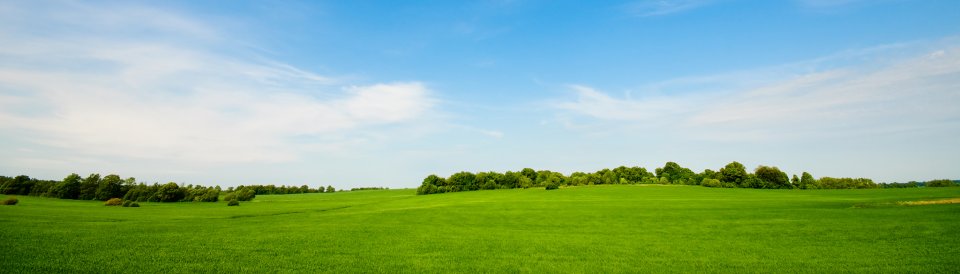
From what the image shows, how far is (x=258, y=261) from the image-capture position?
1994 centimetres

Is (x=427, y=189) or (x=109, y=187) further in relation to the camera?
(x=427, y=189)

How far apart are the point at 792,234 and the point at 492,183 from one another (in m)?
95.7

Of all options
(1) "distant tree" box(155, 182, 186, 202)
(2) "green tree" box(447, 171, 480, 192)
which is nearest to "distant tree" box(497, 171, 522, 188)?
(2) "green tree" box(447, 171, 480, 192)

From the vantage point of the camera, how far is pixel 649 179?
13338cm

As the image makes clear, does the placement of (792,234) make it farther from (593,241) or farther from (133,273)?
(133,273)

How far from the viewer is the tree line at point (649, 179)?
104750mm

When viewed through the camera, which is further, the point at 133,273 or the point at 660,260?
the point at 660,260

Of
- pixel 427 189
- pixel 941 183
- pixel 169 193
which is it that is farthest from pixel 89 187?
pixel 941 183

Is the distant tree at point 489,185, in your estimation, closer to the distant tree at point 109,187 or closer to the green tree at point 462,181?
the green tree at point 462,181

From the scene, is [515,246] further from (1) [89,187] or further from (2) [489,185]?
(2) [489,185]

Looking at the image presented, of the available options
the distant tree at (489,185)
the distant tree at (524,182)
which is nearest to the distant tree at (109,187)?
the distant tree at (489,185)

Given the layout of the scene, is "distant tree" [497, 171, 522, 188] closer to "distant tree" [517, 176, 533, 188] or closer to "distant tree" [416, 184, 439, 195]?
"distant tree" [517, 176, 533, 188]

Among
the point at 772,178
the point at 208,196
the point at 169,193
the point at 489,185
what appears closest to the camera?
the point at 169,193

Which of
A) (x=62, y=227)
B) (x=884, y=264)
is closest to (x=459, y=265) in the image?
(x=884, y=264)
